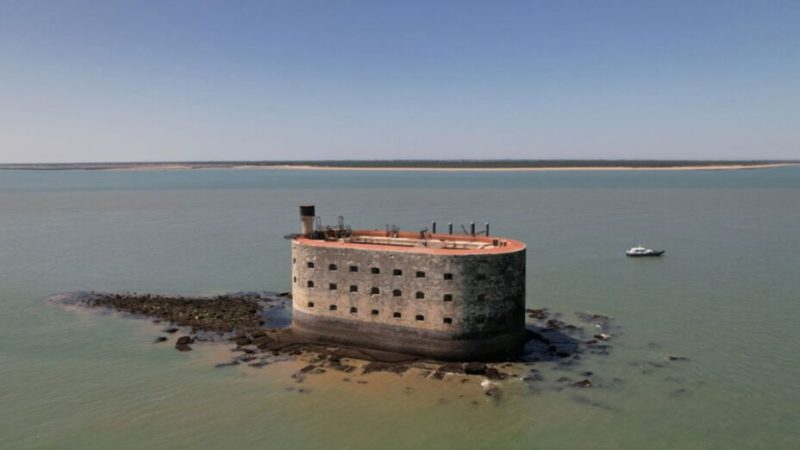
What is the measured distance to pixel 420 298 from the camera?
120 feet

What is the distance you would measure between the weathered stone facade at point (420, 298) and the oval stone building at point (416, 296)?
6cm

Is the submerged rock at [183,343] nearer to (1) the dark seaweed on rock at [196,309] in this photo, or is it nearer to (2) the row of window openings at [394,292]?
(1) the dark seaweed on rock at [196,309]

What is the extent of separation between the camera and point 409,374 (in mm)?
35406

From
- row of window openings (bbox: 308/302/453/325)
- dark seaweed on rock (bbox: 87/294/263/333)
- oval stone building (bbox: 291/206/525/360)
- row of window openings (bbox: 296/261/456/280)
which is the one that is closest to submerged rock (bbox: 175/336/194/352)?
dark seaweed on rock (bbox: 87/294/263/333)

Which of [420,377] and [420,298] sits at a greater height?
[420,298]

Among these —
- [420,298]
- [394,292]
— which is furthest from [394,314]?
[420,298]

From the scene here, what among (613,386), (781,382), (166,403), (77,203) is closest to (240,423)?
(166,403)

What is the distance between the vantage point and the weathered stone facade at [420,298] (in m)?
36.0

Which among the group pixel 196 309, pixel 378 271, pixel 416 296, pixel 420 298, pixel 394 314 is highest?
pixel 378 271

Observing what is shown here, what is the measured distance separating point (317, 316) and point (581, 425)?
17.9m

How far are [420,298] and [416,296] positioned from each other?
0.88 ft

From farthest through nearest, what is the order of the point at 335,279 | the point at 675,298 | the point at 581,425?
the point at 675,298
the point at 335,279
the point at 581,425

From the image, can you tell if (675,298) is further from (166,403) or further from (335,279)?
(166,403)

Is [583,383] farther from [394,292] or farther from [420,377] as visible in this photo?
[394,292]
